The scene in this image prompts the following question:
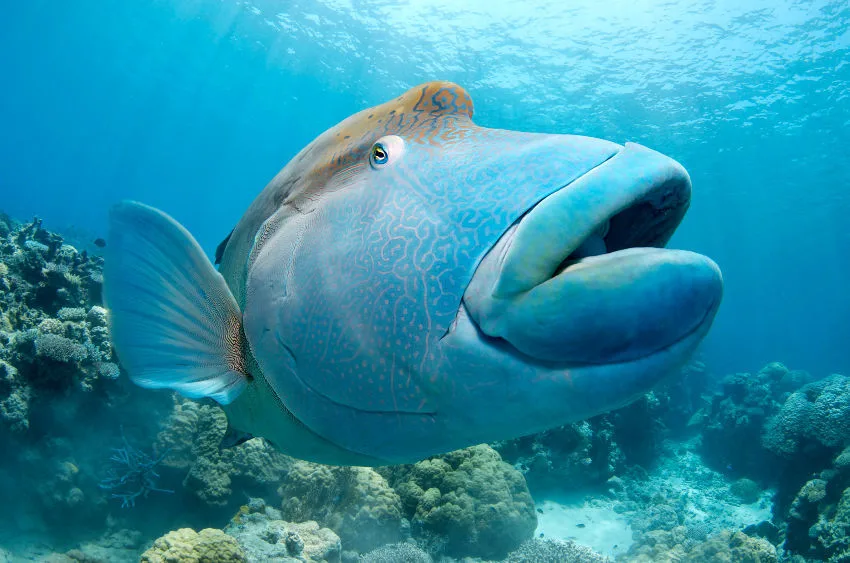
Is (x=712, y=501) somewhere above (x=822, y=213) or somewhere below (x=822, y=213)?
below

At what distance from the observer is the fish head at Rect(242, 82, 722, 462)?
0.80 metres

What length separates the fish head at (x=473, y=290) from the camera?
795 mm

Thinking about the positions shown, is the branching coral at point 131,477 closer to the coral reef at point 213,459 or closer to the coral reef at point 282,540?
the coral reef at point 213,459

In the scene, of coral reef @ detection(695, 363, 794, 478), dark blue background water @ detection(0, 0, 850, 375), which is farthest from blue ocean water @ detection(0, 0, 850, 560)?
coral reef @ detection(695, 363, 794, 478)

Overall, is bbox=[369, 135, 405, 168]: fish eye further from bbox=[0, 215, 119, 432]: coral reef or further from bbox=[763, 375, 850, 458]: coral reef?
A: bbox=[763, 375, 850, 458]: coral reef

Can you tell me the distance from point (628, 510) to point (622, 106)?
25514mm

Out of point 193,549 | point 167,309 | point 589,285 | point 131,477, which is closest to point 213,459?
point 131,477

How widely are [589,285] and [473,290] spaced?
22cm

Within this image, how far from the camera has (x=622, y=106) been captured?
27609 millimetres

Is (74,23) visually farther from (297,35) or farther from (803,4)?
(803,4)

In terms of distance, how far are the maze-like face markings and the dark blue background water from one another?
24853 millimetres

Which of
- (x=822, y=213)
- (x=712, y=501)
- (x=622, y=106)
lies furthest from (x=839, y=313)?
(x=712, y=501)

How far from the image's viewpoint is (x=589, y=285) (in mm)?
767

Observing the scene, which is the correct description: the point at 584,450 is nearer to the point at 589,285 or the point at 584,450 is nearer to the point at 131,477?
the point at 131,477
